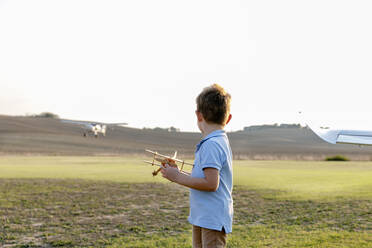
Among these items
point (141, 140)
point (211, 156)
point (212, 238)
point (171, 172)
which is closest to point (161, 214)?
point (212, 238)

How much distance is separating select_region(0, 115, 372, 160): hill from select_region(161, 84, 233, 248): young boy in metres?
74.2

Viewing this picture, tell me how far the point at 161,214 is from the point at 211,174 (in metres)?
8.01

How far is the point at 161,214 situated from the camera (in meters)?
10.9

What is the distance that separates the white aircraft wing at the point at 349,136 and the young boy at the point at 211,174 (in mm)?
1023

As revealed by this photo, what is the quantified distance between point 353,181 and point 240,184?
4.92 meters

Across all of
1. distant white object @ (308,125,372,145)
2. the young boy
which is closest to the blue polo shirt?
the young boy

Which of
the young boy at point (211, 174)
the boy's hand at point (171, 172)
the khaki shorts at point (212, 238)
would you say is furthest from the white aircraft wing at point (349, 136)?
the boy's hand at point (171, 172)

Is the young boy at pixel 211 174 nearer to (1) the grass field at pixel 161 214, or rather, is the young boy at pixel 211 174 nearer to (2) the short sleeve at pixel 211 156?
(2) the short sleeve at pixel 211 156

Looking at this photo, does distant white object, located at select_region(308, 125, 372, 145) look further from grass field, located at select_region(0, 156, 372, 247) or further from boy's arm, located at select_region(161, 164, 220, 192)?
grass field, located at select_region(0, 156, 372, 247)

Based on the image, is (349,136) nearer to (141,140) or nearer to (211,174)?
(211,174)

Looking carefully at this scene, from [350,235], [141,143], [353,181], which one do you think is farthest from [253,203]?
[141,143]

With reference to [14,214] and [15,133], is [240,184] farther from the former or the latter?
[15,133]

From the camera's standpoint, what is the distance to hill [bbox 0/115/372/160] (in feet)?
265

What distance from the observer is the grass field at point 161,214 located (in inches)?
326
